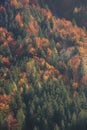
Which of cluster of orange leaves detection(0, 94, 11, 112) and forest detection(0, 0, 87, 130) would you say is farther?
cluster of orange leaves detection(0, 94, 11, 112)

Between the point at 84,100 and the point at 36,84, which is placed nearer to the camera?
the point at 84,100

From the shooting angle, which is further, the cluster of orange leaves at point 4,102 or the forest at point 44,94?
the cluster of orange leaves at point 4,102

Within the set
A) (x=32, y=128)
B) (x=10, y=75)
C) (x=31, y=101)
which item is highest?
(x=10, y=75)

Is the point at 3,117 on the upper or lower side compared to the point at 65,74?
lower

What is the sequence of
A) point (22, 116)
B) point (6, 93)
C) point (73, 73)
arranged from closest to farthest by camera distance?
point (22, 116), point (6, 93), point (73, 73)

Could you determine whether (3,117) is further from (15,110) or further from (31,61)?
(31,61)

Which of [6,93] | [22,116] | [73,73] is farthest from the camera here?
[73,73]

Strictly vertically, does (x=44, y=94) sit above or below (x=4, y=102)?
above

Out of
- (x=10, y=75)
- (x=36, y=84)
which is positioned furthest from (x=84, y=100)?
(x=10, y=75)

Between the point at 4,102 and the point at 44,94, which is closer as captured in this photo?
the point at 44,94

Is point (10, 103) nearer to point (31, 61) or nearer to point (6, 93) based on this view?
point (6, 93)
